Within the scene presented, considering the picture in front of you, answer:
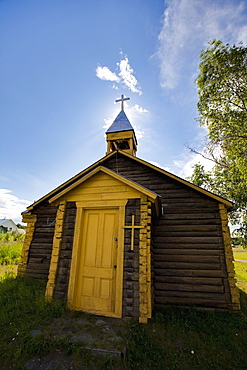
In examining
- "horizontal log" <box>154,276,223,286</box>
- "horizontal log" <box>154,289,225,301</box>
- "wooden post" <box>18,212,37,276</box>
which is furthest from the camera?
"wooden post" <box>18,212,37,276</box>

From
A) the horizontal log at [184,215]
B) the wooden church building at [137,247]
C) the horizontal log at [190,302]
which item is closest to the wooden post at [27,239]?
the wooden church building at [137,247]

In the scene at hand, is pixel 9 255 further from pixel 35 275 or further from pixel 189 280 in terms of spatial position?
pixel 189 280

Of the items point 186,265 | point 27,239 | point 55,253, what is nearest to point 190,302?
point 186,265

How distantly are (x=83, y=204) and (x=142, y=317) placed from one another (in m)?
3.47

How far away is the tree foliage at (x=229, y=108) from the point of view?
1185 centimetres

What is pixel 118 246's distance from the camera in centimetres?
503

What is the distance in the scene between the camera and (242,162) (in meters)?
11.4

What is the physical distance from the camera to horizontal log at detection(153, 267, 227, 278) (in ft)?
19.2

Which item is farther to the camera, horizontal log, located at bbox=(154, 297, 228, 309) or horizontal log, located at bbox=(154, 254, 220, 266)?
horizontal log, located at bbox=(154, 254, 220, 266)

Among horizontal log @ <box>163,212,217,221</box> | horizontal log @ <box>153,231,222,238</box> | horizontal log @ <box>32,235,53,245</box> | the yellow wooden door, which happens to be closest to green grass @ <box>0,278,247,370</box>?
the yellow wooden door

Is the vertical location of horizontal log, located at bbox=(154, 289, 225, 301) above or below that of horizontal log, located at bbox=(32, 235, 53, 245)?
below

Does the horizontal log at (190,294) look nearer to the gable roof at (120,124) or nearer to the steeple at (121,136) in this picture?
the steeple at (121,136)

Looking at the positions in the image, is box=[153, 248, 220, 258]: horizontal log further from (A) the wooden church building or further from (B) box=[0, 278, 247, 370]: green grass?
(B) box=[0, 278, 247, 370]: green grass

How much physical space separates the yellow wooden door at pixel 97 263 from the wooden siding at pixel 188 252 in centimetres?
200
